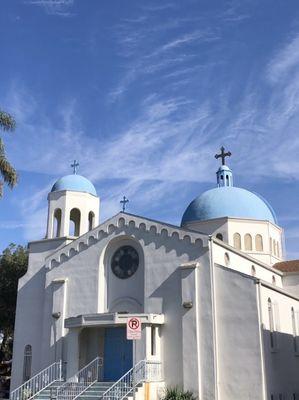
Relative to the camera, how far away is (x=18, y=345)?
2853 centimetres

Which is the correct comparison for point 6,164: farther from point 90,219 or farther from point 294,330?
point 294,330

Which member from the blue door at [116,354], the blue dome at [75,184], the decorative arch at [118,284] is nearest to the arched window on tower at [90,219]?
the blue dome at [75,184]

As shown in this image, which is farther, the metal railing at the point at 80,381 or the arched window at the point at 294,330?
the arched window at the point at 294,330

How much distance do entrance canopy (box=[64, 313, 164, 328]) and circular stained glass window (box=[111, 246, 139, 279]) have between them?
2974mm

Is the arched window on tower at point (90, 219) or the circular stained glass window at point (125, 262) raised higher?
the arched window on tower at point (90, 219)

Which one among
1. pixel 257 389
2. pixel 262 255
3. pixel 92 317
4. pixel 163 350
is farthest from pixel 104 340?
pixel 262 255

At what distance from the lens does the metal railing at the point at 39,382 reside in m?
24.9

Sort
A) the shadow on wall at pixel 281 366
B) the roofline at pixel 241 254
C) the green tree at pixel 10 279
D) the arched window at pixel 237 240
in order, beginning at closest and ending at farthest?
the shadow on wall at pixel 281 366 < the roofline at pixel 241 254 < the arched window at pixel 237 240 < the green tree at pixel 10 279

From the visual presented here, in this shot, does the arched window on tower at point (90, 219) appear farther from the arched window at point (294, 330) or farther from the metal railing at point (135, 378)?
the arched window at point (294, 330)

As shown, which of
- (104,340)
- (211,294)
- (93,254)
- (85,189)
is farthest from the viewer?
(85,189)

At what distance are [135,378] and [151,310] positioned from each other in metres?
3.80

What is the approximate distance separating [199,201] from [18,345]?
14.8 m

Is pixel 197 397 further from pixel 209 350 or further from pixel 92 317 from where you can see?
pixel 92 317

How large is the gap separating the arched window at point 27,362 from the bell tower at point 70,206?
6.45 metres
